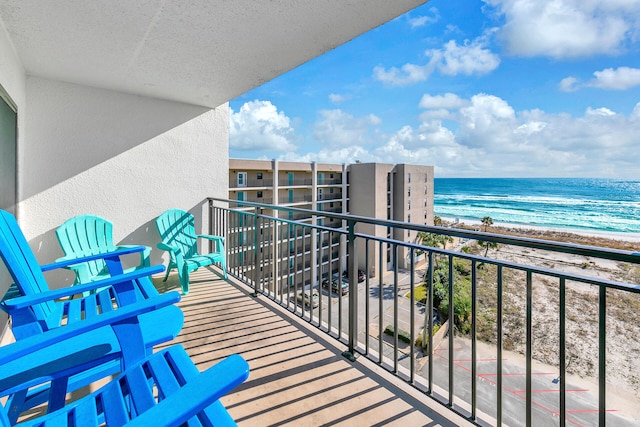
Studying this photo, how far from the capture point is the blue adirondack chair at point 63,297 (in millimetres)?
1146

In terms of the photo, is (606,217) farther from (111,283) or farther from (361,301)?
(111,283)

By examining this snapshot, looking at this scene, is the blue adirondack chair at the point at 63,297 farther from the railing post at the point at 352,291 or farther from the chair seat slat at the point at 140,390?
the railing post at the point at 352,291

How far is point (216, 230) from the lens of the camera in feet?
14.3

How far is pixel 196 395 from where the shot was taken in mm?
619

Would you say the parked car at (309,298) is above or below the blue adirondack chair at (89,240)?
below

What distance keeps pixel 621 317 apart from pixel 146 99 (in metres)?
21.8

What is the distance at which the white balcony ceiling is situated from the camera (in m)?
1.96

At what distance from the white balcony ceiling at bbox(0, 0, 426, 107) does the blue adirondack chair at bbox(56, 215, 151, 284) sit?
1.54 meters

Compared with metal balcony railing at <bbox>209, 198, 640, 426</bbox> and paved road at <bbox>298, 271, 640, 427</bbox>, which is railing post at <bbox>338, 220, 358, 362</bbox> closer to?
metal balcony railing at <bbox>209, 198, 640, 426</bbox>

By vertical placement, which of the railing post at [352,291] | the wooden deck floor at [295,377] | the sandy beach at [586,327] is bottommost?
the sandy beach at [586,327]

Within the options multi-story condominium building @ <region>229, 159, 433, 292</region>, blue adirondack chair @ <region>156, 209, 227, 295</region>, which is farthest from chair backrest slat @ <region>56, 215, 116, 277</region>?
multi-story condominium building @ <region>229, 159, 433, 292</region>

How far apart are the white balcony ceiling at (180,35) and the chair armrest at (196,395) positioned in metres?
2.06

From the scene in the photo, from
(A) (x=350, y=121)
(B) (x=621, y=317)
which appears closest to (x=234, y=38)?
(B) (x=621, y=317)

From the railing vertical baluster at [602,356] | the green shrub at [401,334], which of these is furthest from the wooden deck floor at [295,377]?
the green shrub at [401,334]
